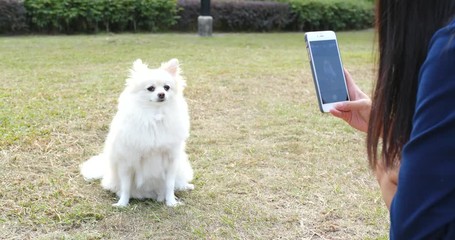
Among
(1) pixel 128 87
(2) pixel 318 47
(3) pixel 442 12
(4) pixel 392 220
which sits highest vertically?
(3) pixel 442 12

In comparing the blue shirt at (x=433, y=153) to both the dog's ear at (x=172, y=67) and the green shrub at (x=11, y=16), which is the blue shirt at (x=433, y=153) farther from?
the green shrub at (x=11, y=16)

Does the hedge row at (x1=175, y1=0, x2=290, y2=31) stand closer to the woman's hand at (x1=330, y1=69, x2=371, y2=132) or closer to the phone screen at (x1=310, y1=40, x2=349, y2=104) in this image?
the phone screen at (x1=310, y1=40, x2=349, y2=104)

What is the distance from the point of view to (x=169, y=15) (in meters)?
13.1

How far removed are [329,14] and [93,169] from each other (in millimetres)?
13247

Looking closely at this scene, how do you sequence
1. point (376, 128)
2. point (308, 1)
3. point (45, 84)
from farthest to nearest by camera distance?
point (308, 1), point (45, 84), point (376, 128)

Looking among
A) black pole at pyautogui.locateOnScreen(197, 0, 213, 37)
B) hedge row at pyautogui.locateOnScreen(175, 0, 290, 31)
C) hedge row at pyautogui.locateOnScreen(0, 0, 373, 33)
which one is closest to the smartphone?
hedge row at pyautogui.locateOnScreen(0, 0, 373, 33)

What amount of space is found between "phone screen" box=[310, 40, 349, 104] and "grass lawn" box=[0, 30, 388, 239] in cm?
15

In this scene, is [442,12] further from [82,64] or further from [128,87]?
[82,64]

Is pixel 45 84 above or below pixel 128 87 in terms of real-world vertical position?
below

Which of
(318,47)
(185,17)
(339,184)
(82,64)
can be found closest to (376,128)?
(318,47)

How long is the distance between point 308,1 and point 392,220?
49.6ft

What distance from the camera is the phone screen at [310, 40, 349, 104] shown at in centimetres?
156

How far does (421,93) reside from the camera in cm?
67

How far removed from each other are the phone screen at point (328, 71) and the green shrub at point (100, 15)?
35.8 ft
